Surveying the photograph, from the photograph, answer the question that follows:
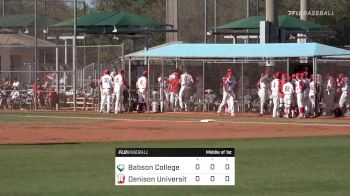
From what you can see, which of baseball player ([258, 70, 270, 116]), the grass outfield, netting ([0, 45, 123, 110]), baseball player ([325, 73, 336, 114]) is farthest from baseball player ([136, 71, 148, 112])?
the grass outfield

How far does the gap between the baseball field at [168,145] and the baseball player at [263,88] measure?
53.1 inches

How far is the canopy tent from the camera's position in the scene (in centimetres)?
4672

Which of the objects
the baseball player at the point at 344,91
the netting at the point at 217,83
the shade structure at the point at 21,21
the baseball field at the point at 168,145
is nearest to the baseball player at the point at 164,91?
the netting at the point at 217,83

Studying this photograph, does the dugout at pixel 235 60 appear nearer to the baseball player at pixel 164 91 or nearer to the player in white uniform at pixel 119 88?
the baseball player at pixel 164 91

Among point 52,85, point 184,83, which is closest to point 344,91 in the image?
point 184,83

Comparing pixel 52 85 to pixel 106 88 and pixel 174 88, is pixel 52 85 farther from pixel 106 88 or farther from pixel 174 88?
pixel 174 88

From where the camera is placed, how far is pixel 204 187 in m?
16.6

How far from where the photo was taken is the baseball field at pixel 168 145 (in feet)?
55.4

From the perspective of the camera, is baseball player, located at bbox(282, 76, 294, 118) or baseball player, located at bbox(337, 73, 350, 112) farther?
baseball player, located at bbox(337, 73, 350, 112)

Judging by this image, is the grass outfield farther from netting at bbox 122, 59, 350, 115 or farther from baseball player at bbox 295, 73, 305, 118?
netting at bbox 122, 59, 350, 115

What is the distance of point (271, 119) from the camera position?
37.9 meters

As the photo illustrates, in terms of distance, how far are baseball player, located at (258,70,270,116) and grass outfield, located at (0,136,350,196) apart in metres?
14.0

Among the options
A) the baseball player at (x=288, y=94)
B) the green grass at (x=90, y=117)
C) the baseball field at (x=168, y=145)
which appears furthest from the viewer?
the baseball player at (x=288, y=94)
